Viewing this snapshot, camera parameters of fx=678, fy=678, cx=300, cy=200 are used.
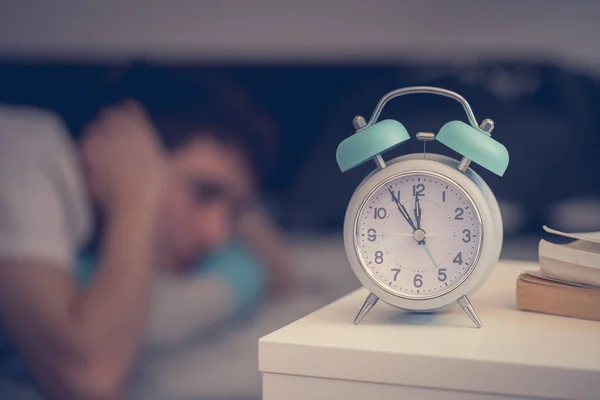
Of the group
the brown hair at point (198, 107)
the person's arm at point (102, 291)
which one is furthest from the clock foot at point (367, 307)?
the person's arm at point (102, 291)

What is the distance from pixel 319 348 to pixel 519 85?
48.1 inches

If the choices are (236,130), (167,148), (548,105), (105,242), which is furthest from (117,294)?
(548,105)

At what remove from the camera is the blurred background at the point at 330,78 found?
1.66m

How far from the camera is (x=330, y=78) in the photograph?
6.02ft

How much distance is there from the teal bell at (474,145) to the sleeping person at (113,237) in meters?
1.31

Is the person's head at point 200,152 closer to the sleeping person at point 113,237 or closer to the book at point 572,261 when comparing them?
the sleeping person at point 113,237

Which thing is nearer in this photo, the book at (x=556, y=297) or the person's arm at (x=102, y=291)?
the book at (x=556, y=297)

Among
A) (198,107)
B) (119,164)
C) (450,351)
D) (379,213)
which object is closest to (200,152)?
(198,107)

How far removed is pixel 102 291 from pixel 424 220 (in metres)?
1.55

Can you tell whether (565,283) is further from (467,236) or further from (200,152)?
(200,152)

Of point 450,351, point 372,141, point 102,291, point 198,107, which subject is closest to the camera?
point 450,351

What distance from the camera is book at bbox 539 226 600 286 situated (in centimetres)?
77

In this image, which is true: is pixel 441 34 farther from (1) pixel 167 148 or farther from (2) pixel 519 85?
(1) pixel 167 148

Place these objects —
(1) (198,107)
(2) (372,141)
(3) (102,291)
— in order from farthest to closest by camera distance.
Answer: (3) (102,291)
(1) (198,107)
(2) (372,141)
